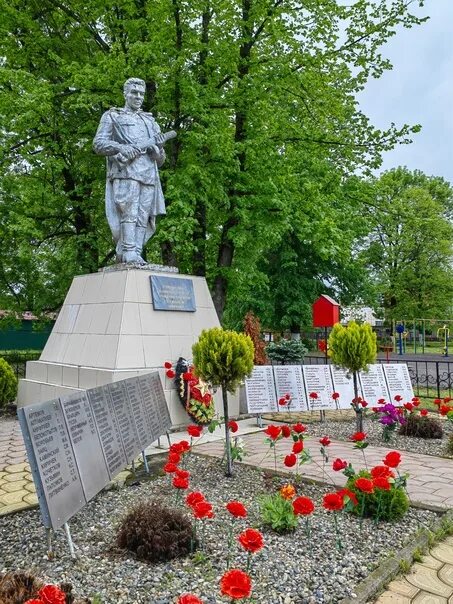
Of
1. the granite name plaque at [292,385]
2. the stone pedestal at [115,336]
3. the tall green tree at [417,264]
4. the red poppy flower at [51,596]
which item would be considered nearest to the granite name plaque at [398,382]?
the granite name plaque at [292,385]

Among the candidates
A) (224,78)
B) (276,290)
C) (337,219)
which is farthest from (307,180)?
(276,290)

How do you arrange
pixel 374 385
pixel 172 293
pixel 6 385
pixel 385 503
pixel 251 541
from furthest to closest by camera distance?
pixel 6 385, pixel 374 385, pixel 172 293, pixel 385 503, pixel 251 541

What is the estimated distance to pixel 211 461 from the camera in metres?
5.38

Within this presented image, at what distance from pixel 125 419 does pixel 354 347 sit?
3.21 meters

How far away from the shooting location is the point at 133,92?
784cm

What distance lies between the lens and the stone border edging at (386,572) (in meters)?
2.59

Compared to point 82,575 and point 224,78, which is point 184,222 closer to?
point 224,78

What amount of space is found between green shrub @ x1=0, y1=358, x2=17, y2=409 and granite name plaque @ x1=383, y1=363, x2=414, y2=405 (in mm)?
6576

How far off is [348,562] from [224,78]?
10.5m

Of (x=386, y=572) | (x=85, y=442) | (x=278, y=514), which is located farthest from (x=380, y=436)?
(x=85, y=442)

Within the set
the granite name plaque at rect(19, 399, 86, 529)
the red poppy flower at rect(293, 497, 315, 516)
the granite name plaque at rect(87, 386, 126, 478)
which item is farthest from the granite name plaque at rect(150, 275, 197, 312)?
the red poppy flower at rect(293, 497, 315, 516)

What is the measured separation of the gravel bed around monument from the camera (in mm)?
2613

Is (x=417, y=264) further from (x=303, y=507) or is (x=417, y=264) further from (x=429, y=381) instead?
(x=303, y=507)

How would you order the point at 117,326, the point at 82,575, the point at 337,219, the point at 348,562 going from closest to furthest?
the point at 82,575 → the point at 348,562 → the point at 117,326 → the point at 337,219
